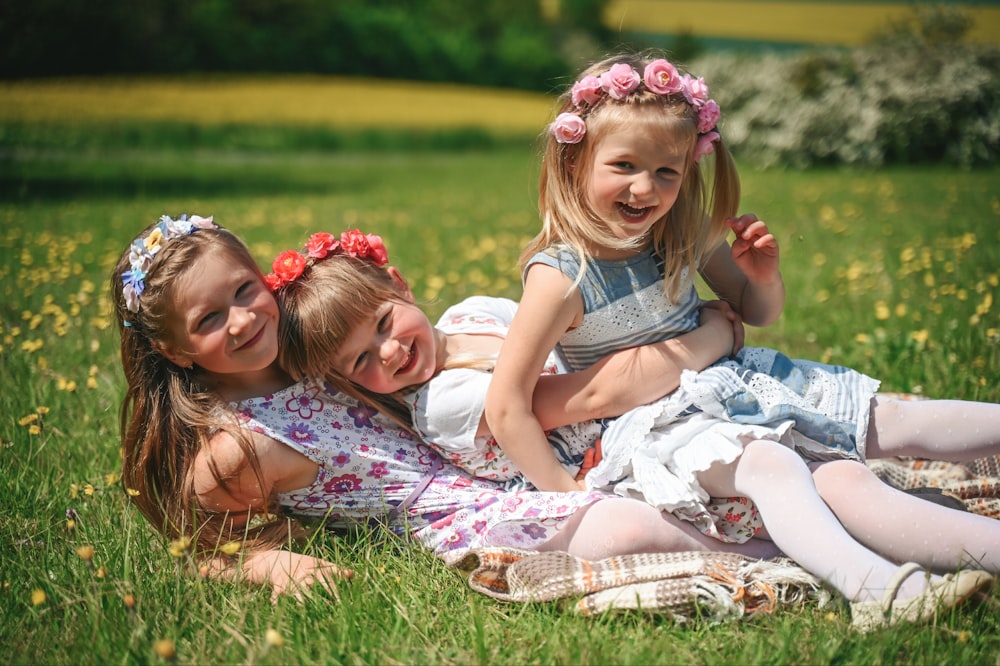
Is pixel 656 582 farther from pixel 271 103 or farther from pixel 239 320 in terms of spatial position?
pixel 271 103

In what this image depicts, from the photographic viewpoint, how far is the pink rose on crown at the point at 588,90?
249cm

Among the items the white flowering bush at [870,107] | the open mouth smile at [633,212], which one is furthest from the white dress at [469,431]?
the white flowering bush at [870,107]

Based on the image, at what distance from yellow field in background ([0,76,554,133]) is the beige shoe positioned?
22.5 meters

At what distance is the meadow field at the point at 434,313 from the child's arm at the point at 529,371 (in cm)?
42

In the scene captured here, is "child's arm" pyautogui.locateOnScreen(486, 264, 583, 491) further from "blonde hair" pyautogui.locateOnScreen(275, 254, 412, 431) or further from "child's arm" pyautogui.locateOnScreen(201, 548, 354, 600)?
"child's arm" pyautogui.locateOnScreen(201, 548, 354, 600)

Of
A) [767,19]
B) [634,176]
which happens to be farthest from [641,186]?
[767,19]

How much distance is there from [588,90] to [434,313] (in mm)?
2795

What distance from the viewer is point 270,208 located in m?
11.7

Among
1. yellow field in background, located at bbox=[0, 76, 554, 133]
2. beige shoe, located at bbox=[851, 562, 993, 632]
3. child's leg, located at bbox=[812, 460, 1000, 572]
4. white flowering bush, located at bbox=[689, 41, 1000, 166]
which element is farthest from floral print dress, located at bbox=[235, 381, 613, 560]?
yellow field in background, located at bbox=[0, 76, 554, 133]

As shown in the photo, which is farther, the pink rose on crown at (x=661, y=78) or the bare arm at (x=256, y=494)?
the pink rose on crown at (x=661, y=78)

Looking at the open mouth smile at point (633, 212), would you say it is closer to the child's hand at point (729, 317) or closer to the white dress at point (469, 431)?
the child's hand at point (729, 317)

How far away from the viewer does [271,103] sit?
1149 inches

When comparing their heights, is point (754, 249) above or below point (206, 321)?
above

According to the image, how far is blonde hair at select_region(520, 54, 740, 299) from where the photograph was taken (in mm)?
2451
